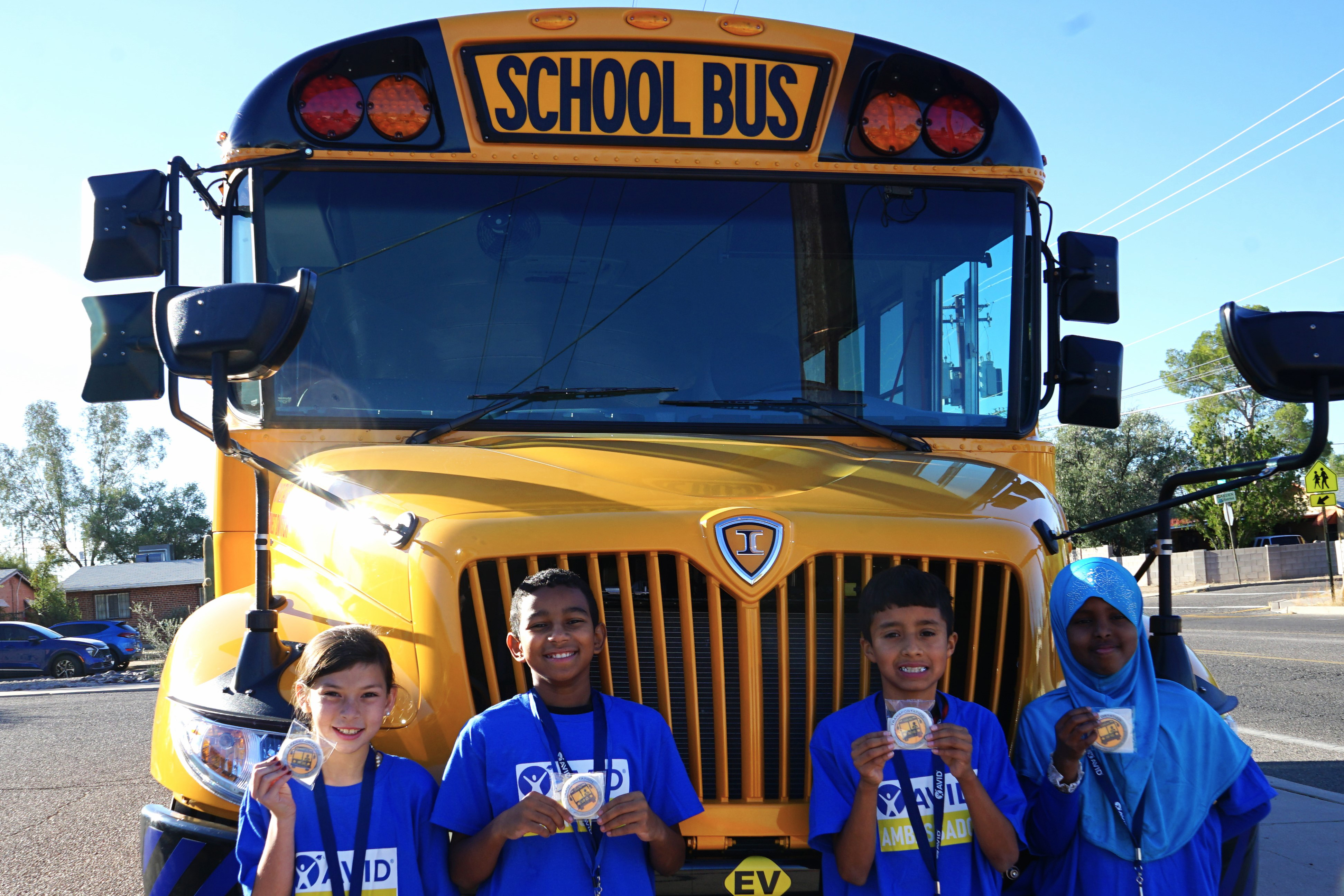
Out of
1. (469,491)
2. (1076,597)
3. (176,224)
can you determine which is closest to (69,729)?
(176,224)

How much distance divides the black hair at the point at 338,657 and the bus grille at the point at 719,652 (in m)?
0.17

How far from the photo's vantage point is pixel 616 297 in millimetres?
3055

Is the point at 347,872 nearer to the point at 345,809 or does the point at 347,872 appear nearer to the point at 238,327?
the point at 345,809

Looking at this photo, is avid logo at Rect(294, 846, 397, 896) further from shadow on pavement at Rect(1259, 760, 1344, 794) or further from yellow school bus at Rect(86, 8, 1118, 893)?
shadow on pavement at Rect(1259, 760, 1344, 794)

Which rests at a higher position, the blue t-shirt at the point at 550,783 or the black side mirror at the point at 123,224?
the black side mirror at the point at 123,224

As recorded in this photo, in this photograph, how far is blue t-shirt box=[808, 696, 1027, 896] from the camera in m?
2.10

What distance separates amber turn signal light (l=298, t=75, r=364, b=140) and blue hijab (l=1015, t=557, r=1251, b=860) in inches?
86.4

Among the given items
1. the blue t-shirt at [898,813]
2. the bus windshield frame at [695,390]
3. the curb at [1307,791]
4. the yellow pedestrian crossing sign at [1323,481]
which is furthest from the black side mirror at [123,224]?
the yellow pedestrian crossing sign at [1323,481]

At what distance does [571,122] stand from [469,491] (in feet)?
4.13

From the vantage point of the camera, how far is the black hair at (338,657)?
2.06 metres

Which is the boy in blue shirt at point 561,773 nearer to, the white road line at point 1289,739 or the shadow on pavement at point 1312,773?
the shadow on pavement at point 1312,773

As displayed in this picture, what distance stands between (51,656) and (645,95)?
71.5 ft

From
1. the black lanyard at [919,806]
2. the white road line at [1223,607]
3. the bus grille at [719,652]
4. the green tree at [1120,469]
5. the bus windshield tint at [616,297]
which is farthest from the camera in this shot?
the green tree at [1120,469]

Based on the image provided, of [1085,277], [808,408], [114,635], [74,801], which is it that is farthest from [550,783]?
[114,635]
